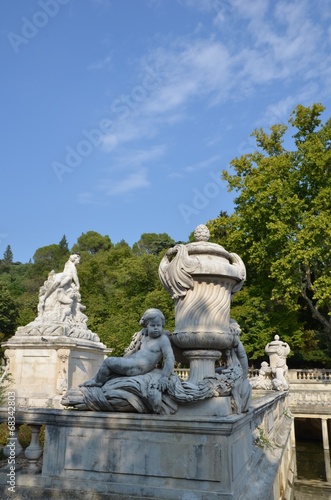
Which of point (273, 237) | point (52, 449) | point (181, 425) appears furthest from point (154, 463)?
point (273, 237)

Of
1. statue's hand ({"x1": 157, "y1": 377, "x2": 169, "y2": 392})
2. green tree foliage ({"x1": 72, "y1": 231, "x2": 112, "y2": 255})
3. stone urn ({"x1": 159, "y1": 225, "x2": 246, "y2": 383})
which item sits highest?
green tree foliage ({"x1": 72, "y1": 231, "x2": 112, "y2": 255})

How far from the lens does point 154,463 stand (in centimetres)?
417

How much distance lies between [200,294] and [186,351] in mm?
670

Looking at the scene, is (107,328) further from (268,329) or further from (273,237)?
(273,237)

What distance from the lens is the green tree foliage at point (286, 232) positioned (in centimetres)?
2298

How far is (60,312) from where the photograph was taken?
14.5 metres

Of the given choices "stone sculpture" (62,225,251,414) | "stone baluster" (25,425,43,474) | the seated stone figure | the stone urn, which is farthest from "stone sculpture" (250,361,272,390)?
"stone baluster" (25,425,43,474)

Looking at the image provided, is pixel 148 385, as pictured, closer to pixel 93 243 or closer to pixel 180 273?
pixel 180 273

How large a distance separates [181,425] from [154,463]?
0.43m

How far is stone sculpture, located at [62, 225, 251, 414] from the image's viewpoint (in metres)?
4.38

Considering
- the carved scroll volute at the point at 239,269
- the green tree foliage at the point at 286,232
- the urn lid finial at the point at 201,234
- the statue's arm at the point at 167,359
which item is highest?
the green tree foliage at the point at 286,232

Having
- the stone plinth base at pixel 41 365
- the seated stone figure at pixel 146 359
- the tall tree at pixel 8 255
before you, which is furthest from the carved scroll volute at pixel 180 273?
the tall tree at pixel 8 255

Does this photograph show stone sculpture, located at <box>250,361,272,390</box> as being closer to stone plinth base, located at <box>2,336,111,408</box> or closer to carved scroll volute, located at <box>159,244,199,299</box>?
stone plinth base, located at <box>2,336,111,408</box>

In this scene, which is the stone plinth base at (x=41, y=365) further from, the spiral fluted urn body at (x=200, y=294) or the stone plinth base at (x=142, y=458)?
the stone plinth base at (x=142, y=458)
